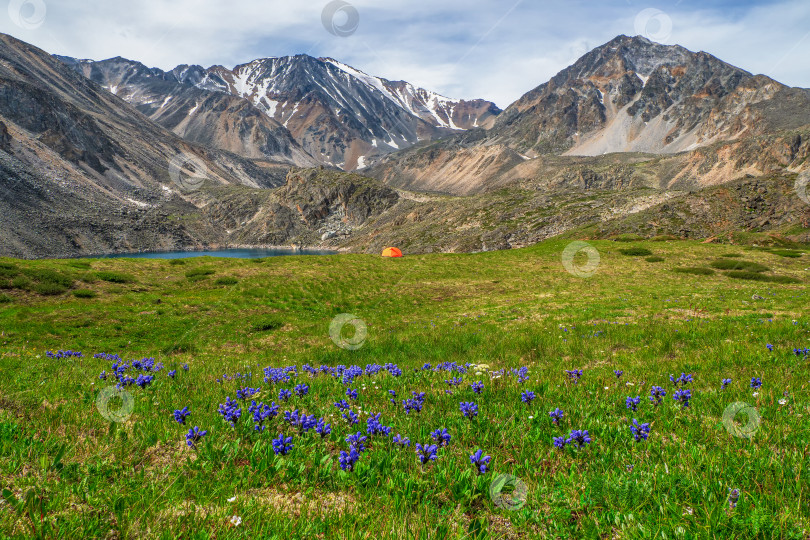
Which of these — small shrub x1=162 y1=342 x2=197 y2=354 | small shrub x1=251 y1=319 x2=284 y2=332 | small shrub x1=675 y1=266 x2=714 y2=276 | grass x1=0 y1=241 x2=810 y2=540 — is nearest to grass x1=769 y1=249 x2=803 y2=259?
small shrub x1=675 y1=266 x2=714 y2=276

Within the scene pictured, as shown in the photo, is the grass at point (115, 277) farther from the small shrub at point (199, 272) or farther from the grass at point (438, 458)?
the grass at point (438, 458)

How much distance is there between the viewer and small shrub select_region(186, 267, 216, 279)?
36875 mm

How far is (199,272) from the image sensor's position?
3800 centimetres

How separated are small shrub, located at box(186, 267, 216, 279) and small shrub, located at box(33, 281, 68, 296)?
35.6 ft

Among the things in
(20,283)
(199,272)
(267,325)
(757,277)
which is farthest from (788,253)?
(20,283)

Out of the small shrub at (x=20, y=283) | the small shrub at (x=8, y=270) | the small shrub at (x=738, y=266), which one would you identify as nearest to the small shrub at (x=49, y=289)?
the small shrub at (x=20, y=283)

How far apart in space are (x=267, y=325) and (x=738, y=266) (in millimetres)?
46337

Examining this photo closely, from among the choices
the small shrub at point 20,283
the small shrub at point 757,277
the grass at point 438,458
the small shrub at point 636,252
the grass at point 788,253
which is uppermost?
the small shrub at point 20,283

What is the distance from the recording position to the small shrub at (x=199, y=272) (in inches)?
1452

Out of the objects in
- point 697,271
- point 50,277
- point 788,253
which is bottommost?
point 697,271

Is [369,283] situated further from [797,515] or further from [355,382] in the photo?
[797,515]

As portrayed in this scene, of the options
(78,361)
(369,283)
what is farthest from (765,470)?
(369,283)

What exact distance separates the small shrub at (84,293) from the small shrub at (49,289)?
87 cm

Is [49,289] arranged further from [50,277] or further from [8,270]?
[8,270]
